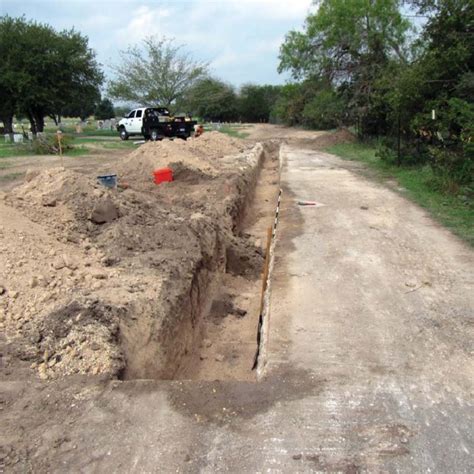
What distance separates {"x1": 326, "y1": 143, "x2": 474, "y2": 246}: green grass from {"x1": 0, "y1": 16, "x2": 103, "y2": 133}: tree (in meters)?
18.8

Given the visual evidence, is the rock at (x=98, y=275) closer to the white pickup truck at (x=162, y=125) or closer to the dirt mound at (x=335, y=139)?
the white pickup truck at (x=162, y=125)

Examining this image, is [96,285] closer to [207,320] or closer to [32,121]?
[207,320]

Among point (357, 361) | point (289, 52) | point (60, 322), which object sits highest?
point (289, 52)

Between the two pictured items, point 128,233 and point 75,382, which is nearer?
point 75,382

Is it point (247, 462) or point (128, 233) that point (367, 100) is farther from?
point (247, 462)

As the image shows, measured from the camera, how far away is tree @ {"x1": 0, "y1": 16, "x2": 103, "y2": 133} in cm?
2866

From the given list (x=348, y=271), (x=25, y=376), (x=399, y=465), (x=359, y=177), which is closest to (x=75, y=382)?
(x=25, y=376)

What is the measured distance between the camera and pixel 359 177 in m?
16.1

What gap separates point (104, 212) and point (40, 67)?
2544 centimetres

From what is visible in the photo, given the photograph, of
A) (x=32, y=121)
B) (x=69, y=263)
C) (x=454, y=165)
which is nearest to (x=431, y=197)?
(x=454, y=165)

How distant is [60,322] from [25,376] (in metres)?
0.62

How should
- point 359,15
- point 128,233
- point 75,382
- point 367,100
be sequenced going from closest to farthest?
point 75,382
point 128,233
point 367,100
point 359,15

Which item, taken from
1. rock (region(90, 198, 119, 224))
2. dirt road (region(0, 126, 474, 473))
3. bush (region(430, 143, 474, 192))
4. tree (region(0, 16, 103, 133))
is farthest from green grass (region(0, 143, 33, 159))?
dirt road (region(0, 126, 474, 473))

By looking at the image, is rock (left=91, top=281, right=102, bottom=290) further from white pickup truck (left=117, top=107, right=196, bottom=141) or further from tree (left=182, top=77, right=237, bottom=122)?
tree (left=182, top=77, right=237, bottom=122)
